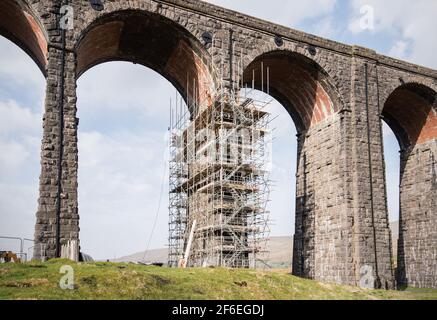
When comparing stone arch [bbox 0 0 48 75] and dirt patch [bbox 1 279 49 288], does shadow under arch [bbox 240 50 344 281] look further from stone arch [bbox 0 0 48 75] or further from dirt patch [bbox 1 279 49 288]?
dirt patch [bbox 1 279 49 288]

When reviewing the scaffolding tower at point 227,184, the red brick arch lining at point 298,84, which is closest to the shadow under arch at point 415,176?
Result: the red brick arch lining at point 298,84

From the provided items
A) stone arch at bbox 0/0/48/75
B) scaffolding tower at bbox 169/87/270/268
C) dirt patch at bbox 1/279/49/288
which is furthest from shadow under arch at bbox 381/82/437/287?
dirt patch at bbox 1/279/49/288

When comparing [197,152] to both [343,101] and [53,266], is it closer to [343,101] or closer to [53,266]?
[343,101]

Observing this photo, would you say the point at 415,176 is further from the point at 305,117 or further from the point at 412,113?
the point at 305,117

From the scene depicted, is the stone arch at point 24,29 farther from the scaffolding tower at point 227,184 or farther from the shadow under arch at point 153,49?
the scaffolding tower at point 227,184

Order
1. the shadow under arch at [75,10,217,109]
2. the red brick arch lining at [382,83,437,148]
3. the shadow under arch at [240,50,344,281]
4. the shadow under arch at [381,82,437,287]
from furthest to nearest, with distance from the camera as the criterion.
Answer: the red brick arch lining at [382,83,437,148], the shadow under arch at [381,82,437,287], the shadow under arch at [240,50,344,281], the shadow under arch at [75,10,217,109]

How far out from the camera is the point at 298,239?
23.6 m

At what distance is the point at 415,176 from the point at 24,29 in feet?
69.2

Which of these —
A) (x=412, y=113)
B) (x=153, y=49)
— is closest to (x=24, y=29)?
(x=153, y=49)

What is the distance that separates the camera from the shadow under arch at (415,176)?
2559cm

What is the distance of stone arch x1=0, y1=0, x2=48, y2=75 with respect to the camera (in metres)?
17.4

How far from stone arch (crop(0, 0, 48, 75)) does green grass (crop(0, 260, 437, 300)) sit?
8.36 m

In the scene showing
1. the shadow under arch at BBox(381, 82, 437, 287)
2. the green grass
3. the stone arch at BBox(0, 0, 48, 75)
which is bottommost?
the green grass

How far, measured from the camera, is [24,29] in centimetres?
1894
